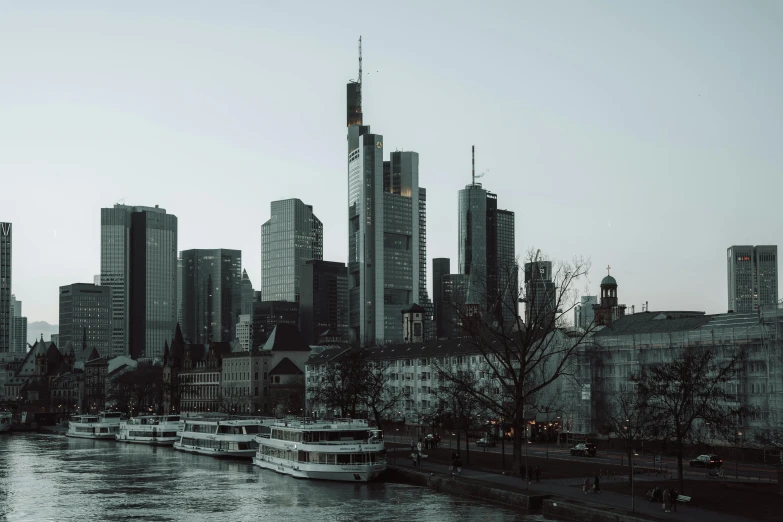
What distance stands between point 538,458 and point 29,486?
50.8 m

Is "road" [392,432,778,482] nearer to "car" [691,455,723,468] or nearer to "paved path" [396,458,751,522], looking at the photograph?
"car" [691,455,723,468]

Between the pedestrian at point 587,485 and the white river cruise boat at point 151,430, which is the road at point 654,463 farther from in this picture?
the white river cruise boat at point 151,430

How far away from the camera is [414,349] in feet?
585

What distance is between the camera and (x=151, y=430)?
168250mm

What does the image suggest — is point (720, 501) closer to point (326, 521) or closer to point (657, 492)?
point (657, 492)

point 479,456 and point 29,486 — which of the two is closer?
point 29,486

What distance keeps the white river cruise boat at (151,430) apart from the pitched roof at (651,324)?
69197mm

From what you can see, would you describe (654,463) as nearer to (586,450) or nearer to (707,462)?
(707,462)

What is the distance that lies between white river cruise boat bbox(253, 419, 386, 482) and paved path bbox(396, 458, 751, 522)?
14.2 feet

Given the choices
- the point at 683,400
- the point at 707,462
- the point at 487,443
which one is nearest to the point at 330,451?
the point at 487,443

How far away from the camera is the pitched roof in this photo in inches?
4668

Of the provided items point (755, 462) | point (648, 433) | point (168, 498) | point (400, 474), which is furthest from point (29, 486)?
point (755, 462)

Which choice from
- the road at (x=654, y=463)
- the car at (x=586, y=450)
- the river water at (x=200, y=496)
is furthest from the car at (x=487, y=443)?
the river water at (x=200, y=496)

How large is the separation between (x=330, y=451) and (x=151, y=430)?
76644 mm
